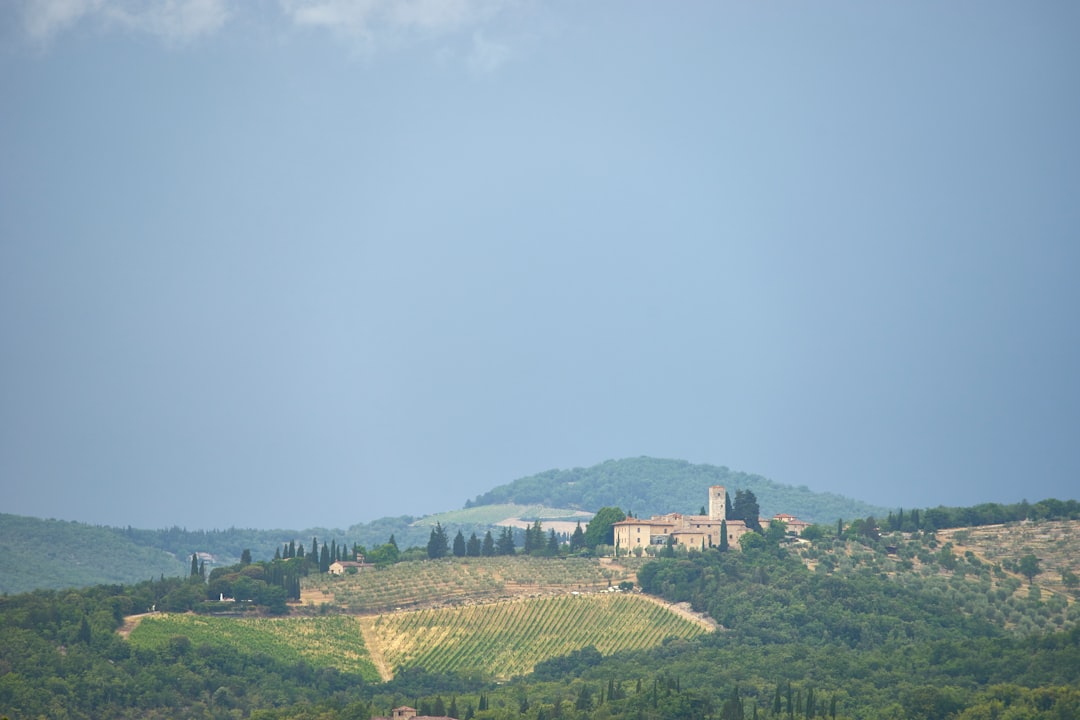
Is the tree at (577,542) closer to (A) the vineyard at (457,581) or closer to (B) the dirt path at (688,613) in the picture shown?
(A) the vineyard at (457,581)

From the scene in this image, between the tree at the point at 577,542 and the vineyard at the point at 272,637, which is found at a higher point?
the tree at the point at 577,542

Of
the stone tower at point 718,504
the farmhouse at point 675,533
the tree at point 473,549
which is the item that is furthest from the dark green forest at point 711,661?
the stone tower at point 718,504

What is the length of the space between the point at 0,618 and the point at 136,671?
429 inches

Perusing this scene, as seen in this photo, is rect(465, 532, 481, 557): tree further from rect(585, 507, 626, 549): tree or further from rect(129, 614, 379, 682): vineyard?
rect(129, 614, 379, 682): vineyard

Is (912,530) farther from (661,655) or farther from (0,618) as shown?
(0,618)

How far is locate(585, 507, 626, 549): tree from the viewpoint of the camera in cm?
13238

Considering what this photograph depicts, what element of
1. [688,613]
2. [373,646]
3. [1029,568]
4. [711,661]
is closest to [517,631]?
[373,646]

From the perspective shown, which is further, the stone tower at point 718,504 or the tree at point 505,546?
the stone tower at point 718,504

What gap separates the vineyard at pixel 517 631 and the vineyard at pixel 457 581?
2.88 m

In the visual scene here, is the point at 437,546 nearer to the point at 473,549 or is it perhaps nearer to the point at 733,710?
the point at 473,549

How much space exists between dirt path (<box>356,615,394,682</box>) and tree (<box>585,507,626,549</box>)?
27477 millimetres

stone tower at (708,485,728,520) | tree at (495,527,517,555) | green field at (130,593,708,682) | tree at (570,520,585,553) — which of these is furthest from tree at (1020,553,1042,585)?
tree at (495,527,517,555)

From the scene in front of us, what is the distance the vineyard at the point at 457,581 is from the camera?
113 m

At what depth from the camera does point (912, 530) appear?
5133 inches
